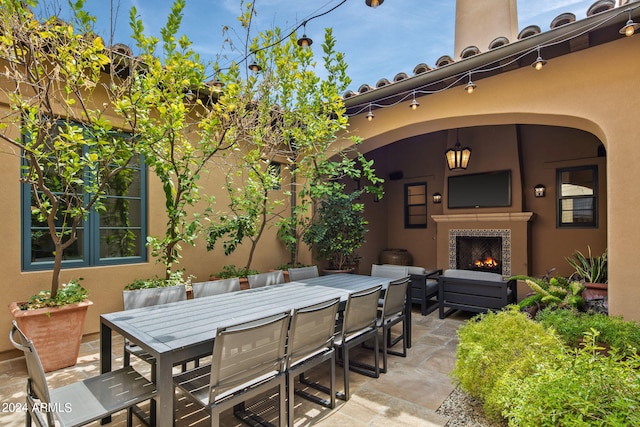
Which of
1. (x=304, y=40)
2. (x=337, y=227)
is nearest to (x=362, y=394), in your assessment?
(x=337, y=227)

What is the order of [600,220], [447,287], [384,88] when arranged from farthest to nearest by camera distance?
[600,220]
[447,287]
[384,88]

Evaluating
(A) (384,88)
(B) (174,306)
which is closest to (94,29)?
(B) (174,306)

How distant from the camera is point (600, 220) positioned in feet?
20.5

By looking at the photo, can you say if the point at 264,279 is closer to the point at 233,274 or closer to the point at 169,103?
the point at 233,274

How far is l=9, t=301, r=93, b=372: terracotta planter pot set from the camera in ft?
10.7

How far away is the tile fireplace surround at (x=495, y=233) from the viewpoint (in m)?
6.79

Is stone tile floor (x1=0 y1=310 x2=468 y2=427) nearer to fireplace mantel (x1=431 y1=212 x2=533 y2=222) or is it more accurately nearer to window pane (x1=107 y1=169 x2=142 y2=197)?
window pane (x1=107 y1=169 x2=142 y2=197)

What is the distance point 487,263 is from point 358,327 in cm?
554

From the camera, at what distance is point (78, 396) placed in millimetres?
1951

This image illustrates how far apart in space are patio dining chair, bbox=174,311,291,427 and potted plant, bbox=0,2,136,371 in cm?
212

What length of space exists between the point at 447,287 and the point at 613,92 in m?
3.21

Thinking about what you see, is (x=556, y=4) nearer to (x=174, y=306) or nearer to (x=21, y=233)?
(x=174, y=306)

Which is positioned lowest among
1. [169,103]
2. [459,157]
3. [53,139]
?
[53,139]

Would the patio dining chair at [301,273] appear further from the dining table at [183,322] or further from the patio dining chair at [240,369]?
the patio dining chair at [240,369]
